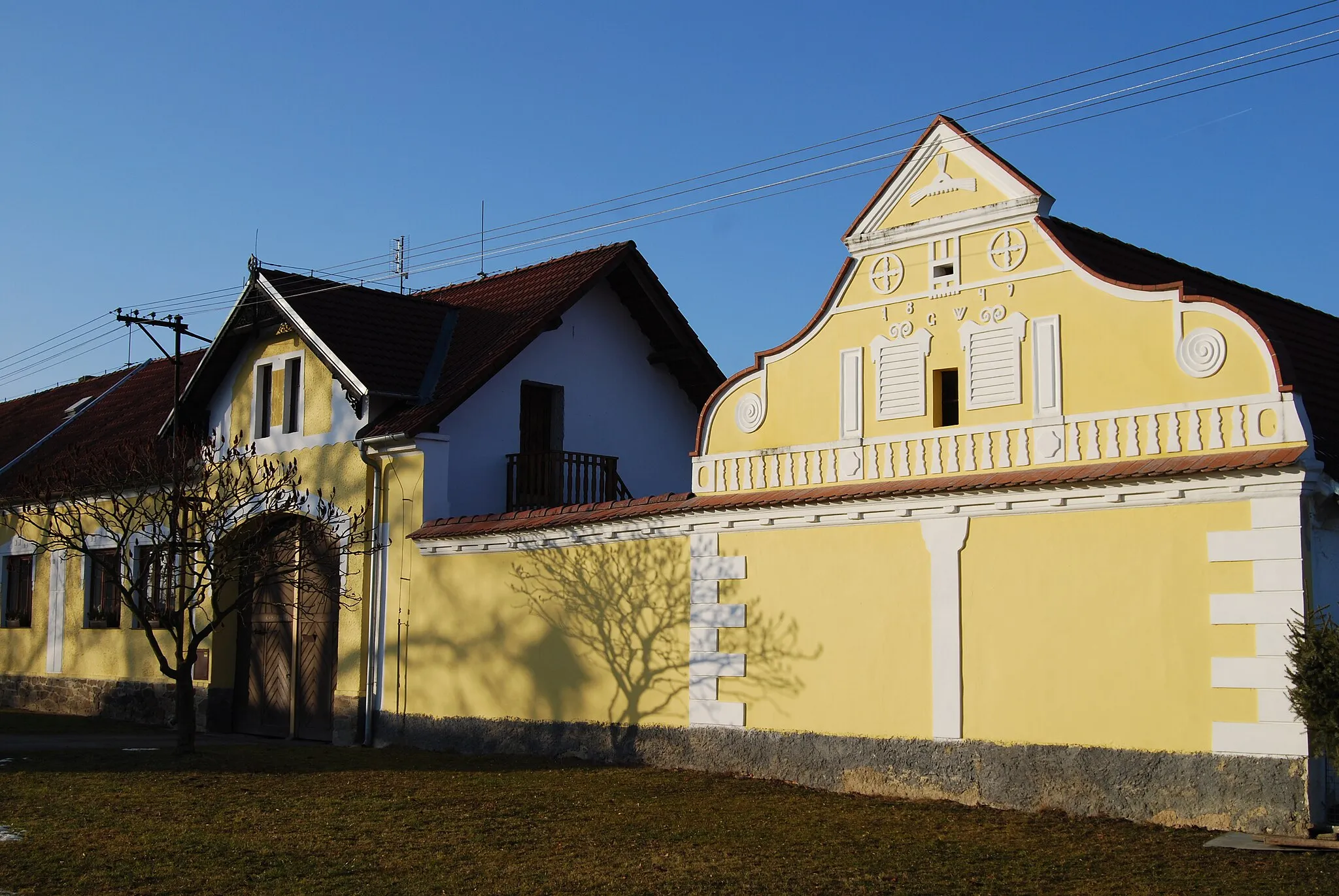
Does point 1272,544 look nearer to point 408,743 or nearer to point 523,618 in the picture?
point 523,618

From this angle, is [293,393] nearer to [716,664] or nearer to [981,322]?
[716,664]

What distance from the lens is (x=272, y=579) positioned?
18000 mm

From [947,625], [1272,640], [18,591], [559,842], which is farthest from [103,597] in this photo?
[1272,640]

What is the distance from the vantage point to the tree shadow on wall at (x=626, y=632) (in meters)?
14.4

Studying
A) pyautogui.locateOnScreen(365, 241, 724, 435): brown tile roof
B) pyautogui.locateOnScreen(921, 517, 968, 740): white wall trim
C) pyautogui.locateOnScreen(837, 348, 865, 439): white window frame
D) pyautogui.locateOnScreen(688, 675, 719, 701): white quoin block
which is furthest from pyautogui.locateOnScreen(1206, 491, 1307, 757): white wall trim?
pyautogui.locateOnScreen(365, 241, 724, 435): brown tile roof

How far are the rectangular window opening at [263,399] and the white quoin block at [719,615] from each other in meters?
9.18

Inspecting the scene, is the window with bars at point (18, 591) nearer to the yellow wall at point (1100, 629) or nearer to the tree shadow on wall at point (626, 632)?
the tree shadow on wall at point (626, 632)

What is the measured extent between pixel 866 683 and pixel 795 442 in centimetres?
260

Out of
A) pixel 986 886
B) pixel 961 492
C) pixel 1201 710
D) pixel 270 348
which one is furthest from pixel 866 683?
pixel 270 348

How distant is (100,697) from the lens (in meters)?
23.9

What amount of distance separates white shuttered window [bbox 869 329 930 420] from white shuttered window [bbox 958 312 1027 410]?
50 cm

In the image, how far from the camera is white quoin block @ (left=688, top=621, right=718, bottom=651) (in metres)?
14.9

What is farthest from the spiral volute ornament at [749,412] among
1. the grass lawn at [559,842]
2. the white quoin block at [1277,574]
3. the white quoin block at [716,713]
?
the white quoin block at [1277,574]

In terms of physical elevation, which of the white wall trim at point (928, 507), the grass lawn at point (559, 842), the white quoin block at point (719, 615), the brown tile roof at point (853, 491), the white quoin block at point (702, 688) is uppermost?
the brown tile roof at point (853, 491)
